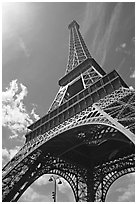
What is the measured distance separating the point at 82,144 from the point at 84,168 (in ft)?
15.5

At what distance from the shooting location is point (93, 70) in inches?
1198

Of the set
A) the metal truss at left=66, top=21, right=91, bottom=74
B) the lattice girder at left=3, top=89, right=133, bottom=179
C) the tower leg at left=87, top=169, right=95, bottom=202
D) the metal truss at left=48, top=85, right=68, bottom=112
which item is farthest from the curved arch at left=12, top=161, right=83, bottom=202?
the metal truss at left=66, top=21, right=91, bottom=74

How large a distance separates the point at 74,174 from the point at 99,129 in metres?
9.30

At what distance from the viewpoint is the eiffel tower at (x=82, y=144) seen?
1819cm

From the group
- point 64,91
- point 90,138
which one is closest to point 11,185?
point 90,138

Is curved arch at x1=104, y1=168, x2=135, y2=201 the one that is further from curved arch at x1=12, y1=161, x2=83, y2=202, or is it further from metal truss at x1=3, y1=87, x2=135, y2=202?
curved arch at x1=12, y1=161, x2=83, y2=202

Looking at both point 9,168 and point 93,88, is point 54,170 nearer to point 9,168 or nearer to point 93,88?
point 9,168

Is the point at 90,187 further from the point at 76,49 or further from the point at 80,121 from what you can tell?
the point at 76,49

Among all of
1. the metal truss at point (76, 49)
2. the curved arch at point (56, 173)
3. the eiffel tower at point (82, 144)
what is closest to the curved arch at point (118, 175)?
the eiffel tower at point (82, 144)

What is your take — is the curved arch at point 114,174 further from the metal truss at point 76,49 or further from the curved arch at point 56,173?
the metal truss at point 76,49

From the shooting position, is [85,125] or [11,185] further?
[11,185]

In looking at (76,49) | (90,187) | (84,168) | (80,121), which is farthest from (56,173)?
(76,49)

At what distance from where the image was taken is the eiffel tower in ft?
59.7

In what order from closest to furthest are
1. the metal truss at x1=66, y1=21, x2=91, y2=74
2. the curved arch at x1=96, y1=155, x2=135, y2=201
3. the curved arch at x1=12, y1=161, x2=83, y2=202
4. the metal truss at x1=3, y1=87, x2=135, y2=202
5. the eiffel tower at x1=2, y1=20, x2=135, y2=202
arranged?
the metal truss at x1=3, y1=87, x2=135, y2=202 → the eiffel tower at x1=2, y1=20, x2=135, y2=202 → the curved arch at x1=12, y1=161, x2=83, y2=202 → the curved arch at x1=96, y1=155, x2=135, y2=201 → the metal truss at x1=66, y1=21, x2=91, y2=74
